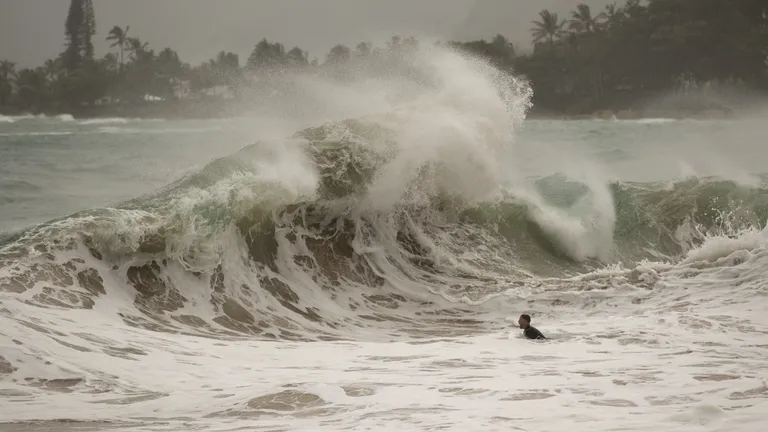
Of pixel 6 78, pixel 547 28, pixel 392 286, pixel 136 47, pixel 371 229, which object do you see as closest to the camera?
pixel 392 286

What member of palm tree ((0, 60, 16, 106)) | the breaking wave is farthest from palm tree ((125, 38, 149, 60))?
the breaking wave

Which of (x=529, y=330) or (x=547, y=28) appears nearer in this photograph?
(x=529, y=330)

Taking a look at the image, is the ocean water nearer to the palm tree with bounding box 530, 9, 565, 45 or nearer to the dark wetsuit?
the dark wetsuit

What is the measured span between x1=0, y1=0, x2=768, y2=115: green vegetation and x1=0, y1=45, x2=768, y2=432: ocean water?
8436mm

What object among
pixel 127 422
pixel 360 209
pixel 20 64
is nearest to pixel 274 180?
pixel 360 209

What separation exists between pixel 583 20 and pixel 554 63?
217 cm

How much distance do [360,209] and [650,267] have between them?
97.6 inches

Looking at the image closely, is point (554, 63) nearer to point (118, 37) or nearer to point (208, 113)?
point (208, 113)

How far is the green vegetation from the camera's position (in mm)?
20109

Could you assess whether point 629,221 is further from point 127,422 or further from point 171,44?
point 171,44

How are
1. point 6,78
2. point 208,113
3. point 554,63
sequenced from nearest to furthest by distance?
point 6,78, point 208,113, point 554,63

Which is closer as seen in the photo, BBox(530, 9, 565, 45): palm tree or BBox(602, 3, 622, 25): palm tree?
BBox(530, 9, 565, 45): palm tree

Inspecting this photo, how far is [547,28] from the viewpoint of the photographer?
88.4ft

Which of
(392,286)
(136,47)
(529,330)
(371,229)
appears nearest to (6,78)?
(136,47)
